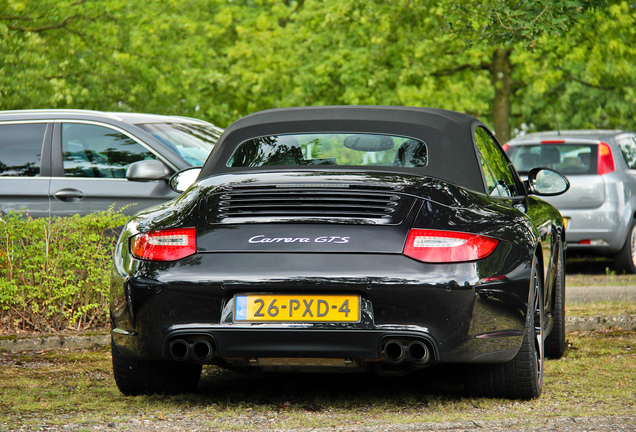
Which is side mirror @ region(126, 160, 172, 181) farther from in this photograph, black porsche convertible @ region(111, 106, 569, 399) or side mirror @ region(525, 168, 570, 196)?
side mirror @ region(525, 168, 570, 196)

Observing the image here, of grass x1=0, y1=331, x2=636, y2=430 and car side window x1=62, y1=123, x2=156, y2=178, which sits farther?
car side window x1=62, y1=123, x2=156, y2=178

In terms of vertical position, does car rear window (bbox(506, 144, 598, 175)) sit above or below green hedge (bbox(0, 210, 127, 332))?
above

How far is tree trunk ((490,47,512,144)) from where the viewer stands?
73.6ft

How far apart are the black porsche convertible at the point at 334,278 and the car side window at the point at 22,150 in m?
4.17

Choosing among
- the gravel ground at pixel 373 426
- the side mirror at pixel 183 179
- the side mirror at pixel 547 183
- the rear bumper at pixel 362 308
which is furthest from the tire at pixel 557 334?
the side mirror at pixel 183 179

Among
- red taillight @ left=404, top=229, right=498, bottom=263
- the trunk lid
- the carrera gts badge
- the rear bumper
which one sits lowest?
the rear bumper

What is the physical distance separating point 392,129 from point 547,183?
1380 mm

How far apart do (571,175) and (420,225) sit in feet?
27.9

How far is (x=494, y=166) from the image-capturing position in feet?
18.5

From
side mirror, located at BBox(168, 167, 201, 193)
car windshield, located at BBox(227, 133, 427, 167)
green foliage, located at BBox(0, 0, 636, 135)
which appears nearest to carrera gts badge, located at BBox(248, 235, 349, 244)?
car windshield, located at BBox(227, 133, 427, 167)

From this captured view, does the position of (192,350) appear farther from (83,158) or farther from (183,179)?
(83,158)

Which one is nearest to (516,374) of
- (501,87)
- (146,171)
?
(146,171)

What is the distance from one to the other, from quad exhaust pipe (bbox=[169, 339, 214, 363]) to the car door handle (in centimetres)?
421

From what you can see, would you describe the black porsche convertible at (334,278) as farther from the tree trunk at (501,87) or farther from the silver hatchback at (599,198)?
the tree trunk at (501,87)
